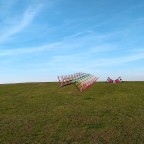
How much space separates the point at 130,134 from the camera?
65.0 ft

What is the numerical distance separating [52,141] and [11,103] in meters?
17.1

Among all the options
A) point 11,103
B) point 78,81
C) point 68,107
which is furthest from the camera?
point 78,81

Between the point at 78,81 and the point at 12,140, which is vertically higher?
the point at 78,81

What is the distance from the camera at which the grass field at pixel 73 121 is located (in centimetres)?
1930

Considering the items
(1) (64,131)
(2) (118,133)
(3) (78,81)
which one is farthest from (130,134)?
(3) (78,81)

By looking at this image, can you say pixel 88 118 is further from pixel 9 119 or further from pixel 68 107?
pixel 9 119

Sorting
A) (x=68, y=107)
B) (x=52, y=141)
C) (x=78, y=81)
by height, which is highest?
(x=78, y=81)

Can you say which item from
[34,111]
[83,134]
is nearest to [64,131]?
[83,134]

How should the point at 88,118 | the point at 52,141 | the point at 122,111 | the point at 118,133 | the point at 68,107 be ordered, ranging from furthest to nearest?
the point at 68,107
the point at 122,111
the point at 88,118
the point at 118,133
the point at 52,141

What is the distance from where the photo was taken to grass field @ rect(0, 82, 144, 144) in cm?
1930

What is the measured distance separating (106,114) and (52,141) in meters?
9.31

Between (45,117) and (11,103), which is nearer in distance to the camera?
(45,117)

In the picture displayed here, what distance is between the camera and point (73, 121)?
78.6 feet

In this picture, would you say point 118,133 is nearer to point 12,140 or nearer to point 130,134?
point 130,134
